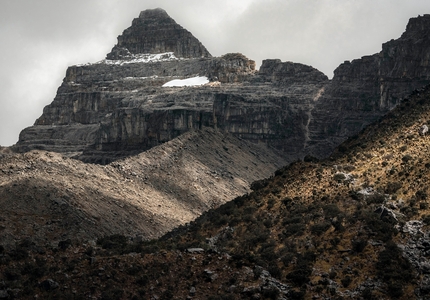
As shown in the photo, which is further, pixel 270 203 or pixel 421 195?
pixel 270 203

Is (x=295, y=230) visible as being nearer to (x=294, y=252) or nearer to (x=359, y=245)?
(x=294, y=252)

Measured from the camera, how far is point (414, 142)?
92438mm

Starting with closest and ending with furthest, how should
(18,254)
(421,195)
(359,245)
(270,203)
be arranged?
1. (359,245)
2. (421,195)
3. (18,254)
4. (270,203)

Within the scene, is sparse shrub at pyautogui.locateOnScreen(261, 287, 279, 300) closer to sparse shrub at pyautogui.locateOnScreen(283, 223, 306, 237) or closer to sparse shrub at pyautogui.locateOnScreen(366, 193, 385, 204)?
sparse shrub at pyautogui.locateOnScreen(283, 223, 306, 237)

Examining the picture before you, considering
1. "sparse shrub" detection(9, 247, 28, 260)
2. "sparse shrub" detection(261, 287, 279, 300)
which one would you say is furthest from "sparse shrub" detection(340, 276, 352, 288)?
"sparse shrub" detection(9, 247, 28, 260)

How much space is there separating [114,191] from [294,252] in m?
62.2

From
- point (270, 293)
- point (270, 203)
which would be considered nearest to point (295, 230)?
point (270, 203)

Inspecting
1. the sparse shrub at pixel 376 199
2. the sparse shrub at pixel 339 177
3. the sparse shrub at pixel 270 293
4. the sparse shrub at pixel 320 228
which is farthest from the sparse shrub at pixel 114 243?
the sparse shrub at pixel 270 293

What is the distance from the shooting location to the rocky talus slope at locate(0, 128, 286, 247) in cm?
11638

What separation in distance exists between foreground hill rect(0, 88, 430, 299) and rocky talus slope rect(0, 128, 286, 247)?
23062mm

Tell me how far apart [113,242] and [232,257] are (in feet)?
83.0

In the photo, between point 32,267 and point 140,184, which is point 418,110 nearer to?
point 32,267

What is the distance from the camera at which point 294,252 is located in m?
79.6

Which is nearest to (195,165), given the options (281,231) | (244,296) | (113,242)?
(113,242)
